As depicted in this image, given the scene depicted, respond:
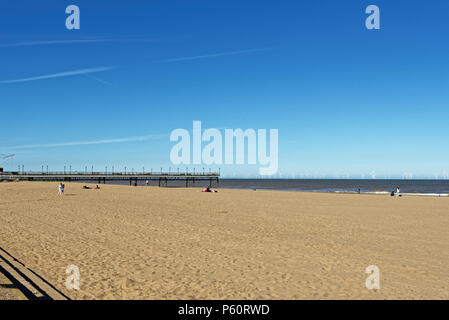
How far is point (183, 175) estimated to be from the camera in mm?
147125

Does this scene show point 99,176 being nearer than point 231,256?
No

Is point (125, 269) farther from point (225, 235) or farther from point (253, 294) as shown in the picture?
point (225, 235)

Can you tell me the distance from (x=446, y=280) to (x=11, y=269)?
10.1 metres

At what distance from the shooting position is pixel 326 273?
8.81 meters

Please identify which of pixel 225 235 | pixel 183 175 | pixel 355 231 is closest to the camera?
pixel 225 235

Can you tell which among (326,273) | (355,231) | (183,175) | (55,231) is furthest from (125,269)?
(183,175)

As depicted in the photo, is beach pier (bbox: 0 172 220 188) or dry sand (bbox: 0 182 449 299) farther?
beach pier (bbox: 0 172 220 188)

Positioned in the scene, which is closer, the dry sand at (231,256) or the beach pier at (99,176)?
the dry sand at (231,256)

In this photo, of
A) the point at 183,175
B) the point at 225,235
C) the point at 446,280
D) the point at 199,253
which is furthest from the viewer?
the point at 183,175
